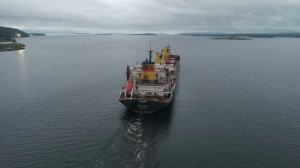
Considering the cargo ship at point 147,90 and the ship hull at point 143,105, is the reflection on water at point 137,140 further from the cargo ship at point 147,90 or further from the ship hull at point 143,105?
the cargo ship at point 147,90

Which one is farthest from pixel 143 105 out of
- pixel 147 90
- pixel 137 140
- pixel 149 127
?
pixel 137 140

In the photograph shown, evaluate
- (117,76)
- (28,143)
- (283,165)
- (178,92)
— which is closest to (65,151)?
(28,143)

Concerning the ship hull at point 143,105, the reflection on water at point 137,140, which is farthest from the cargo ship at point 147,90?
the reflection on water at point 137,140

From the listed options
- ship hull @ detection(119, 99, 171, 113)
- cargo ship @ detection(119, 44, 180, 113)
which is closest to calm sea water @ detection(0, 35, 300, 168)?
ship hull @ detection(119, 99, 171, 113)

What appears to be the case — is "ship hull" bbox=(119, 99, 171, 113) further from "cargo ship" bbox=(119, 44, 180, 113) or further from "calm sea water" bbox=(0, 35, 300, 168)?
"calm sea water" bbox=(0, 35, 300, 168)

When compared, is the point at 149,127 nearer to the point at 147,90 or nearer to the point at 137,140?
the point at 137,140

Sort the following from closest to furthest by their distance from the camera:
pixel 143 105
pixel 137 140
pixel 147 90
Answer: pixel 137 140, pixel 143 105, pixel 147 90
